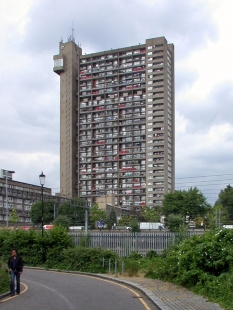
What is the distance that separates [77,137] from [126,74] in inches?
925

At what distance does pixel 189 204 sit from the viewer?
273 ft

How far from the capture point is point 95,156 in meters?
133

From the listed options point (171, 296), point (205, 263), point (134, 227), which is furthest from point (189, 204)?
point (171, 296)

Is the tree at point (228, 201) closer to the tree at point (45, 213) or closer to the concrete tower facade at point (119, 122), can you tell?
the concrete tower facade at point (119, 122)

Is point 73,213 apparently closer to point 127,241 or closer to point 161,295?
point 127,241

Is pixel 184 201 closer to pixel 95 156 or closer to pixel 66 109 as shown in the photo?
pixel 95 156

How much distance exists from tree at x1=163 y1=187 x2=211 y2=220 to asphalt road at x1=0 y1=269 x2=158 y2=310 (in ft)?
211

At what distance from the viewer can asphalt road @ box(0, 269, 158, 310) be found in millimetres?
13102

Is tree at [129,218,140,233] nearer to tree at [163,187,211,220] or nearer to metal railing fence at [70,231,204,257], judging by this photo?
metal railing fence at [70,231,204,257]

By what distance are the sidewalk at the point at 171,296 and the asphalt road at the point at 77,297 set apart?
1.07 feet

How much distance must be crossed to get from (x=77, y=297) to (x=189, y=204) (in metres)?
69.5

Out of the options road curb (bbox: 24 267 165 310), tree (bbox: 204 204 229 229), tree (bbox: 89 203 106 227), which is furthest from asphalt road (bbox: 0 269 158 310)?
tree (bbox: 89 203 106 227)

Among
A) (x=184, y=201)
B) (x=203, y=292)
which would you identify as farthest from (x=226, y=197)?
(x=203, y=292)

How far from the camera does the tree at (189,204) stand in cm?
8312
